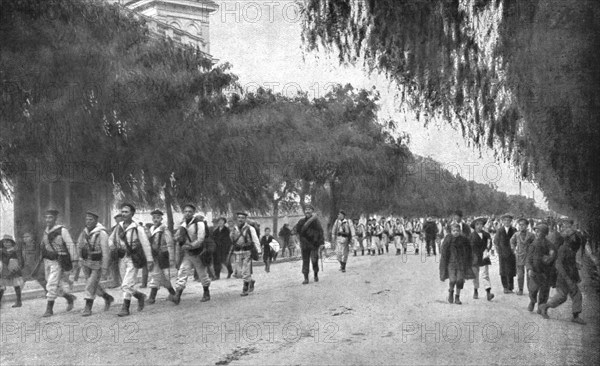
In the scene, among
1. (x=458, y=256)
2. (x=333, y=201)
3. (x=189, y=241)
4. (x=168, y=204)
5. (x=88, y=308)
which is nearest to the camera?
(x=88, y=308)

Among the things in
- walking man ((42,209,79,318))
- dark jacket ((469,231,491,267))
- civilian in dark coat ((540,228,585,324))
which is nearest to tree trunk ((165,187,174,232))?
walking man ((42,209,79,318))

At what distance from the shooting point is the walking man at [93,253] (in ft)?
40.4

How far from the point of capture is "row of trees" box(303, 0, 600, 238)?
7965mm

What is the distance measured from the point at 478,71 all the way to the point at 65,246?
23.5 ft

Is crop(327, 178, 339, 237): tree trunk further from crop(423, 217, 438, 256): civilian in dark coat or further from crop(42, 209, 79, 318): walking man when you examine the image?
crop(42, 209, 79, 318): walking man

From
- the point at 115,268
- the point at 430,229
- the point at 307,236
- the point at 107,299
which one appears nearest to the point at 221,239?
the point at 307,236

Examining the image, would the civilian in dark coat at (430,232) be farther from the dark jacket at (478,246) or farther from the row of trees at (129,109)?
the dark jacket at (478,246)

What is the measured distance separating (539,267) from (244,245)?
20.6ft

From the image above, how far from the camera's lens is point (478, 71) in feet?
29.8

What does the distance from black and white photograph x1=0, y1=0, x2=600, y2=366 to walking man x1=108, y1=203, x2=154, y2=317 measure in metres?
0.04

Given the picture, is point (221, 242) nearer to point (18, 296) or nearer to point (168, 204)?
point (168, 204)

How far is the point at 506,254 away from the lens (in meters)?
14.9

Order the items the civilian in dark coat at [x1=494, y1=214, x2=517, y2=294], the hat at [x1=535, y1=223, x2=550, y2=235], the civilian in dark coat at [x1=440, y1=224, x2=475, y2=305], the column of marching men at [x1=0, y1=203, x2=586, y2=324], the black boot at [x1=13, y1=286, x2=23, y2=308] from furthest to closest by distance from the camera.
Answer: the civilian in dark coat at [x1=494, y1=214, x2=517, y2=294], the black boot at [x1=13, y1=286, x2=23, y2=308], the civilian in dark coat at [x1=440, y1=224, x2=475, y2=305], the column of marching men at [x1=0, y1=203, x2=586, y2=324], the hat at [x1=535, y1=223, x2=550, y2=235]

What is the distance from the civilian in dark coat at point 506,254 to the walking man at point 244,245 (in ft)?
15.9
